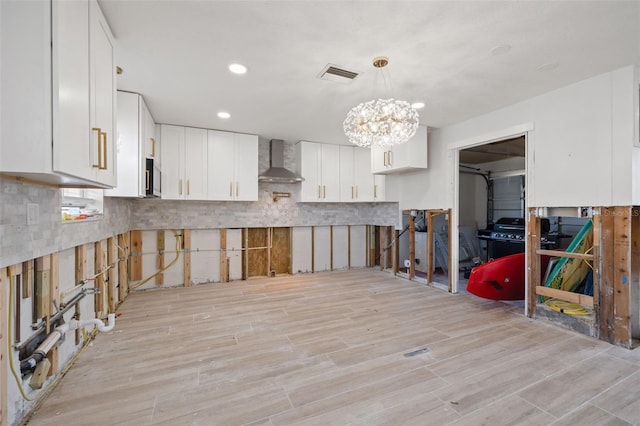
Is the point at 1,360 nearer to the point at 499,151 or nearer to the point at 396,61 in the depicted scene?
the point at 396,61

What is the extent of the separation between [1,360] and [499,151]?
24.6ft

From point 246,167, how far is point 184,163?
0.96 meters

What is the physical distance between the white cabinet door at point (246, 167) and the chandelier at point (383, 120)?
8.96 ft

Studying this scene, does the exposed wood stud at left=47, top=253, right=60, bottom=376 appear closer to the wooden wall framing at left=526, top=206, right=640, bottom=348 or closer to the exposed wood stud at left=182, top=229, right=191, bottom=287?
the exposed wood stud at left=182, top=229, right=191, bottom=287

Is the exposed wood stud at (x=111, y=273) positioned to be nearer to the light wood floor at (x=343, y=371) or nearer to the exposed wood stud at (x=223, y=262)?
the light wood floor at (x=343, y=371)

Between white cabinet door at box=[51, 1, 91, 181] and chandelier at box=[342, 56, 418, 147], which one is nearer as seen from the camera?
white cabinet door at box=[51, 1, 91, 181]

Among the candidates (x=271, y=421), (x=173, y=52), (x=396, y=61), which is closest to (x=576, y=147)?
(x=396, y=61)

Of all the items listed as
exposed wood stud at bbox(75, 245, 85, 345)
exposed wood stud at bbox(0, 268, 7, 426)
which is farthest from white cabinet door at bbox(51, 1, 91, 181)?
exposed wood stud at bbox(75, 245, 85, 345)

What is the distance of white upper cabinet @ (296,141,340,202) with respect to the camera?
538 centimetres

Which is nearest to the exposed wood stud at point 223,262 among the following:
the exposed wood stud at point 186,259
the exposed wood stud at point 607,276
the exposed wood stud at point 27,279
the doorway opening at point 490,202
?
the exposed wood stud at point 186,259

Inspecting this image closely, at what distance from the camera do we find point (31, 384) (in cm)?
175

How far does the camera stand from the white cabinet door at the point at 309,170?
5367mm

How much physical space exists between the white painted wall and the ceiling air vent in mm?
2200

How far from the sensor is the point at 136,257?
4.53 metres
